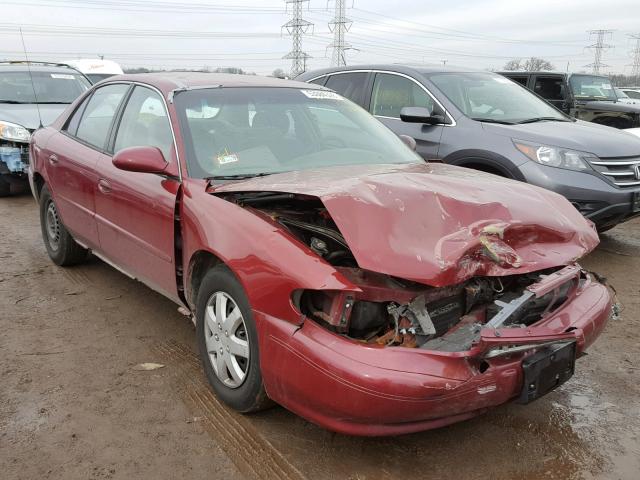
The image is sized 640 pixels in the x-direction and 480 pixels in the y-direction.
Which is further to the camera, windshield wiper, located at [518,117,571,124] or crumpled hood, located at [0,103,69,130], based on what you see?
crumpled hood, located at [0,103,69,130]

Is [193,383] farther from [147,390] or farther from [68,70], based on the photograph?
[68,70]

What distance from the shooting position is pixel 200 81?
3.76 m

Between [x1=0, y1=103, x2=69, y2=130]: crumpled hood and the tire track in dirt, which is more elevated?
[x1=0, y1=103, x2=69, y2=130]: crumpled hood

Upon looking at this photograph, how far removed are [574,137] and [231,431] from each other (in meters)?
4.17

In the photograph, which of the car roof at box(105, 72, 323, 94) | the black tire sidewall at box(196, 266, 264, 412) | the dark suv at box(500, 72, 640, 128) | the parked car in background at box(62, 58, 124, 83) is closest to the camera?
the black tire sidewall at box(196, 266, 264, 412)

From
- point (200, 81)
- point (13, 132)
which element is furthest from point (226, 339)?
point (13, 132)

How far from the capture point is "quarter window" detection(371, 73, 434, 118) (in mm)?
6031

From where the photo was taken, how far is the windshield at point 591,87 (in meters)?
10.8

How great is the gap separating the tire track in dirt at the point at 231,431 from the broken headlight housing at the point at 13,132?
A: 5701 mm

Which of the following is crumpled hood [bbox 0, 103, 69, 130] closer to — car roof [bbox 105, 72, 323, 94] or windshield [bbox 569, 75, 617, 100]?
car roof [bbox 105, 72, 323, 94]

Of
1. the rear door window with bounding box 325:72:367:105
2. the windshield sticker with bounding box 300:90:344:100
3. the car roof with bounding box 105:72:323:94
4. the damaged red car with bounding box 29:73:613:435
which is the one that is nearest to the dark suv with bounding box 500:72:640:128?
the rear door window with bounding box 325:72:367:105

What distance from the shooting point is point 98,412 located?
2.89 m

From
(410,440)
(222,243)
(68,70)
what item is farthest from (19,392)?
(68,70)

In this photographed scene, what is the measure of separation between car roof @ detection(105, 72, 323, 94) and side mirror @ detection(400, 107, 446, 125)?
1.62m
